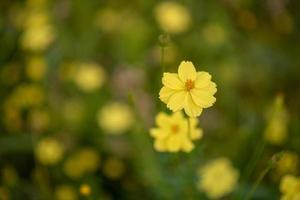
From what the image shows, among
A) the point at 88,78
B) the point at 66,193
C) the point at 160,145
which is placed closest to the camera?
the point at 160,145

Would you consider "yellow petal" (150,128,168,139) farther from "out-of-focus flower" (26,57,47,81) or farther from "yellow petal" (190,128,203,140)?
"out-of-focus flower" (26,57,47,81)

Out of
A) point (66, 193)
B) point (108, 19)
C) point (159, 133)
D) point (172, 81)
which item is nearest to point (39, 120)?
point (66, 193)

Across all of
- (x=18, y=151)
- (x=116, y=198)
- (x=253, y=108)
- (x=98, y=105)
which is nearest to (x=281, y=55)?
(x=253, y=108)

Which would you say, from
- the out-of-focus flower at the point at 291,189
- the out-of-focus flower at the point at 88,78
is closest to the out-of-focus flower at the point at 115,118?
the out-of-focus flower at the point at 88,78

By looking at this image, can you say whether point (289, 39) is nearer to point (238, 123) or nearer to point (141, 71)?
point (238, 123)

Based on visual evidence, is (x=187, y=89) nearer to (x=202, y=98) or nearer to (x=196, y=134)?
(x=202, y=98)

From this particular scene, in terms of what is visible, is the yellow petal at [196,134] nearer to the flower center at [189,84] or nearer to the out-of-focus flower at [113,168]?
the flower center at [189,84]
